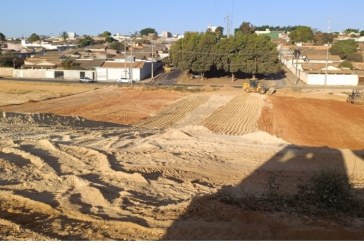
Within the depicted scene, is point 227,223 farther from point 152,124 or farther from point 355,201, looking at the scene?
point 152,124

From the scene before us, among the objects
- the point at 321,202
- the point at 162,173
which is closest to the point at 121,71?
the point at 162,173

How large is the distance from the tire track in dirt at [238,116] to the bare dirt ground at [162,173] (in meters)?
0.15

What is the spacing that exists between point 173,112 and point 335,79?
37.4 meters

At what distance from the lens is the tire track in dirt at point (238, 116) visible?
2605 cm

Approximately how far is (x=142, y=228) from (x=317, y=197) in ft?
10.9

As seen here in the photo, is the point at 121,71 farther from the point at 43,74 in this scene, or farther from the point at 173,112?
the point at 173,112

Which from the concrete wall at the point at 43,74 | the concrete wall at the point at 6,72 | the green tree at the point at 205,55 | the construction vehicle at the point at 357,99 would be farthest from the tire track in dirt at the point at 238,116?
the concrete wall at the point at 6,72

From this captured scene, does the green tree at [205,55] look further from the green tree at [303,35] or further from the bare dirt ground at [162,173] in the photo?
the green tree at [303,35]

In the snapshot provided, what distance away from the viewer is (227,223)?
7164mm

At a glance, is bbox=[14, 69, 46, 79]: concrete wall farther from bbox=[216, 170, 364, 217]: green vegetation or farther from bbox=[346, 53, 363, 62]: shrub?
bbox=[216, 170, 364, 217]: green vegetation

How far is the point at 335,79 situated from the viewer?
209 ft

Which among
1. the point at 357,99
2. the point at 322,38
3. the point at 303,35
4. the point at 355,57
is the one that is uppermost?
the point at 303,35

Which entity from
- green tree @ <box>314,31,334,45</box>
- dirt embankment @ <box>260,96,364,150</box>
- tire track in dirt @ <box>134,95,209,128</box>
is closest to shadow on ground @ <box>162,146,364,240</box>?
dirt embankment @ <box>260,96,364,150</box>

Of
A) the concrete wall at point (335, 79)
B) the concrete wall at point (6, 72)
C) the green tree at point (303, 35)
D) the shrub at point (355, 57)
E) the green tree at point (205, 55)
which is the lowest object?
the concrete wall at point (6, 72)
